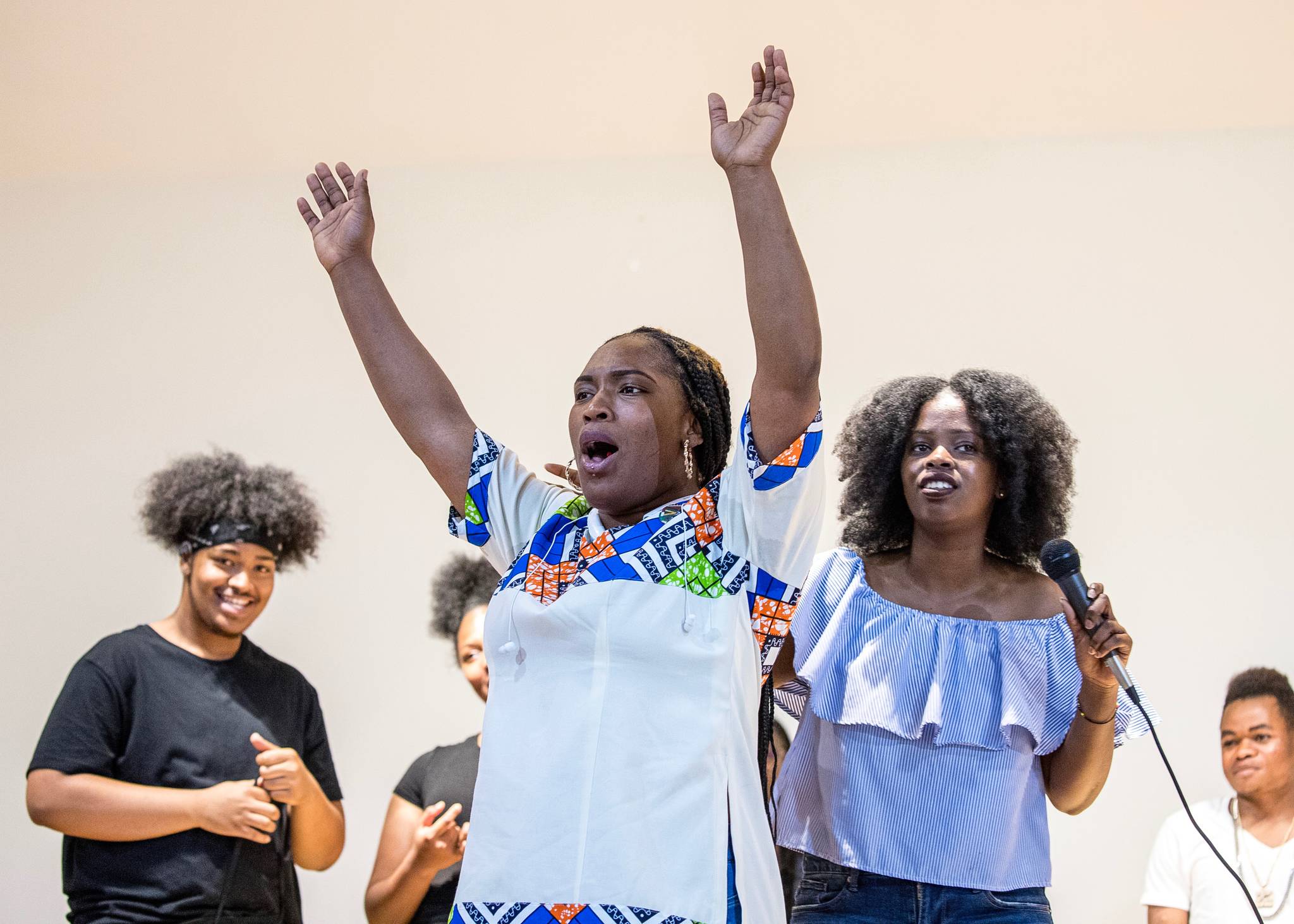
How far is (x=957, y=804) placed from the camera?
2035mm

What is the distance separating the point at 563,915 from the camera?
1.42 m

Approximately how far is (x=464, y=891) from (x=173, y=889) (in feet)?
6.11

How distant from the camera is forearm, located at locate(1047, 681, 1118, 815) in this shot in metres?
2.04

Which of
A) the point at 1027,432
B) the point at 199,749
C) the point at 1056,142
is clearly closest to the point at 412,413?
the point at 1027,432

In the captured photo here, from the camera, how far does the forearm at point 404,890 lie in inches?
124

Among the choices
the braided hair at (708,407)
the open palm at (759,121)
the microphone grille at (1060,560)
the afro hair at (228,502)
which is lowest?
the microphone grille at (1060,560)

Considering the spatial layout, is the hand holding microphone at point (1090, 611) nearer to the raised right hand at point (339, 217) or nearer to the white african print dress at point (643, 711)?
the white african print dress at point (643, 711)

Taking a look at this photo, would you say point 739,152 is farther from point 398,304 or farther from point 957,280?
point 398,304

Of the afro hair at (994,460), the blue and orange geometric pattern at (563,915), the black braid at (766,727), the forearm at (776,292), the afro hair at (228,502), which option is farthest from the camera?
the afro hair at (228,502)

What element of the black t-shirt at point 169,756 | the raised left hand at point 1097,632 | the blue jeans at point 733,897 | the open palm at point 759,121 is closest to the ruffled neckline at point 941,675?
the raised left hand at point 1097,632

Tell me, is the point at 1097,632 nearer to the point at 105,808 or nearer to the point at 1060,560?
the point at 1060,560

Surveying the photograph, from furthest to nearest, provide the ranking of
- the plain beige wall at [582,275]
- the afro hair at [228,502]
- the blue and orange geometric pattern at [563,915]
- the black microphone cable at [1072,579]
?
the afro hair at [228,502]
the plain beige wall at [582,275]
the black microphone cable at [1072,579]
the blue and orange geometric pattern at [563,915]

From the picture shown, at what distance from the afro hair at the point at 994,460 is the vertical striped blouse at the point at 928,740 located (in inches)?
9.4

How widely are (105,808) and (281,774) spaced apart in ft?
1.36
